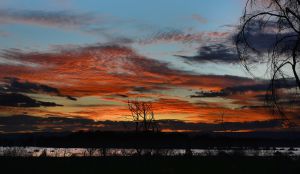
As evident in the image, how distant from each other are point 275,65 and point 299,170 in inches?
203

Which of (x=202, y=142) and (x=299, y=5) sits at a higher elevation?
(x=299, y=5)

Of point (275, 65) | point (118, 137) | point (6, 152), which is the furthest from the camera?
point (118, 137)

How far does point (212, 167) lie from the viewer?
21312mm

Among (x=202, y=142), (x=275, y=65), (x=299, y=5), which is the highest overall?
(x=299, y=5)

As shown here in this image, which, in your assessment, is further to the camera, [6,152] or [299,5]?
[6,152]

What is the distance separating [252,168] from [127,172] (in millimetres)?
5572

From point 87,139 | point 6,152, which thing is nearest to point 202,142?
point 87,139

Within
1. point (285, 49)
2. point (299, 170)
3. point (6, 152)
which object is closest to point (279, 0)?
point (285, 49)

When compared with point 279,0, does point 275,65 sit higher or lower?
lower

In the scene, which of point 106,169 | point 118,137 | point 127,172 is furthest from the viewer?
point 118,137

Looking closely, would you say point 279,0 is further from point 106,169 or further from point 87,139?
point 87,139

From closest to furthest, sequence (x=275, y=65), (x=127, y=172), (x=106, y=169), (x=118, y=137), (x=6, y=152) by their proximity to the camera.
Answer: (x=275, y=65)
(x=127, y=172)
(x=106, y=169)
(x=6, y=152)
(x=118, y=137)

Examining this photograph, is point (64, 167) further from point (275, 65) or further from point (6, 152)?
point (6, 152)

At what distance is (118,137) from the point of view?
429ft
